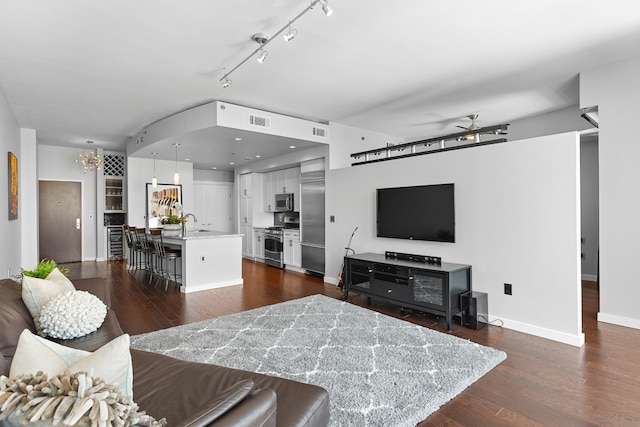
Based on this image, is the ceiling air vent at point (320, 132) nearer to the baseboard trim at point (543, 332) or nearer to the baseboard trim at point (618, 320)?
the baseboard trim at point (543, 332)

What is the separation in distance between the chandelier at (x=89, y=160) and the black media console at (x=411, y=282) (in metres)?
6.75

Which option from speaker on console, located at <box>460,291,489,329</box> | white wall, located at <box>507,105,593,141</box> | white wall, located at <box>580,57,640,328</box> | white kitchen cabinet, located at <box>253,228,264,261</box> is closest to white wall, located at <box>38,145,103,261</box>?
white kitchen cabinet, located at <box>253,228,264,261</box>

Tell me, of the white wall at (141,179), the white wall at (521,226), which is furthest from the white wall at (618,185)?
the white wall at (141,179)

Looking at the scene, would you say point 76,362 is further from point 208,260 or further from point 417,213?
point 208,260

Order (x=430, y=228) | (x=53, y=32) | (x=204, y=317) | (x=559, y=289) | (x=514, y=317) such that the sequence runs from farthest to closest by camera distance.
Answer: (x=430, y=228) < (x=204, y=317) < (x=514, y=317) < (x=559, y=289) < (x=53, y=32)

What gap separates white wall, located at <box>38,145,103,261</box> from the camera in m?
8.13

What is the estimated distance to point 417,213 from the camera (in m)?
4.62

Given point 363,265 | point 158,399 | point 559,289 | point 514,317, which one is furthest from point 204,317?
point 559,289

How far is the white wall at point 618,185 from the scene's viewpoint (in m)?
3.72

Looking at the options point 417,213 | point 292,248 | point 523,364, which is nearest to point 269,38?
point 417,213

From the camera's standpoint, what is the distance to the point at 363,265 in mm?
4734

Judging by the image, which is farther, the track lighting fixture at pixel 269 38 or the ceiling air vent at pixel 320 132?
the ceiling air vent at pixel 320 132

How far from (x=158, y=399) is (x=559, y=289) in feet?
12.1

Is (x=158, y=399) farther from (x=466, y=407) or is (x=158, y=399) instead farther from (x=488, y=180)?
(x=488, y=180)
